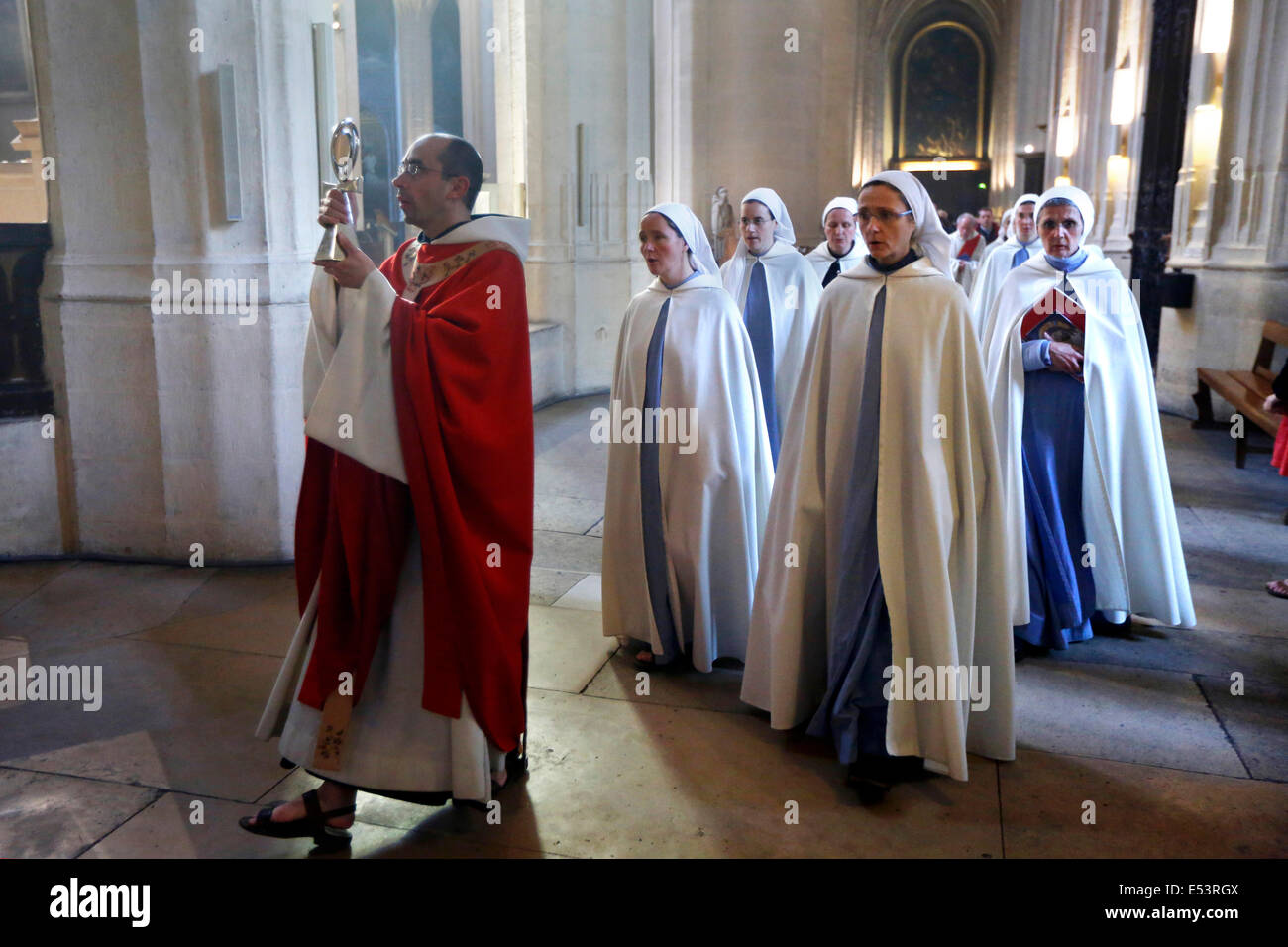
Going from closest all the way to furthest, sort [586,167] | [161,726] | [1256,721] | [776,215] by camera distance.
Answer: [161,726] < [1256,721] < [776,215] < [586,167]

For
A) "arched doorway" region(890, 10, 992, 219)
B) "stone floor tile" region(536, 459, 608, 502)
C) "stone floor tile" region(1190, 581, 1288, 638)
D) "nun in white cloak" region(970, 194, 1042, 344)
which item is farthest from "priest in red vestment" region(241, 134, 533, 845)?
"arched doorway" region(890, 10, 992, 219)

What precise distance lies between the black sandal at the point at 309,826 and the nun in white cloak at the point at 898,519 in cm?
150

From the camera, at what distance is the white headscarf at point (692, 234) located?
4441mm

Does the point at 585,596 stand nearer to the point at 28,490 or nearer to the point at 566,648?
the point at 566,648

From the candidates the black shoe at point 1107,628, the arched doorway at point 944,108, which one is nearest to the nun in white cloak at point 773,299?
the black shoe at point 1107,628

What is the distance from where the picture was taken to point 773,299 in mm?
5723

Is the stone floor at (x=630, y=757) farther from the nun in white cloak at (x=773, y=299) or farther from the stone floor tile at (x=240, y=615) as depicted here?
the nun in white cloak at (x=773, y=299)

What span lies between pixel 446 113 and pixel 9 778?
53.1 feet

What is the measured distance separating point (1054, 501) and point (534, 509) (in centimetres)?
286

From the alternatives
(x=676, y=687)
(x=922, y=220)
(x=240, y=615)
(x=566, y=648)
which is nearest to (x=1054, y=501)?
(x=922, y=220)

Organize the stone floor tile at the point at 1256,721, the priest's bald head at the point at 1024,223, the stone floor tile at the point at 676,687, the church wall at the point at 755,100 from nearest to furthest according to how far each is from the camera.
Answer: the stone floor tile at the point at 1256,721
the stone floor tile at the point at 676,687
the priest's bald head at the point at 1024,223
the church wall at the point at 755,100

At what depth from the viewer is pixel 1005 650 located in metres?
3.55
